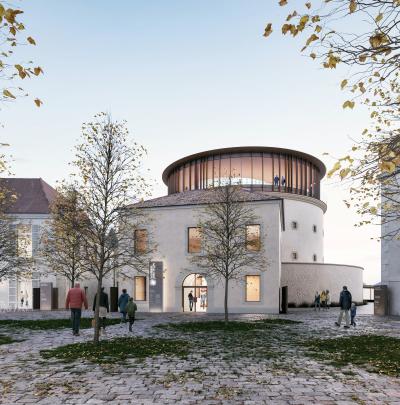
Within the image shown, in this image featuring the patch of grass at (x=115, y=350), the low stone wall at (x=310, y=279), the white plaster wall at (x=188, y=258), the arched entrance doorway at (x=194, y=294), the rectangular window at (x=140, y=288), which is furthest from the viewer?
the low stone wall at (x=310, y=279)

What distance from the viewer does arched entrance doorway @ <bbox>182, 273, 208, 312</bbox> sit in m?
33.7

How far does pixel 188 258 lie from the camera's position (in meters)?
33.3

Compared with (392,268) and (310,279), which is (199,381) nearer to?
(392,268)

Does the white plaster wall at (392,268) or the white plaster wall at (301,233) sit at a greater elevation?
the white plaster wall at (301,233)

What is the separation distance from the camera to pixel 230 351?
44.1 feet

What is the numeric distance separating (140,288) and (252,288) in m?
8.81

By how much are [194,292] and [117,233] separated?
1847 cm

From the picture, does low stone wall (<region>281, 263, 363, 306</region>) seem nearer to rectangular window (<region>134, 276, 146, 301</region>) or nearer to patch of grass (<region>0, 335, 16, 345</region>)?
rectangular window (<region>134, 276, 146, 301</region>)

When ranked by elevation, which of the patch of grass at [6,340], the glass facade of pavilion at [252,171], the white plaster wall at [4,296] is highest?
the glass facade of pavilion at [252,171]

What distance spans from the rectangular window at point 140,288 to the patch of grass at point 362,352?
20.2 m

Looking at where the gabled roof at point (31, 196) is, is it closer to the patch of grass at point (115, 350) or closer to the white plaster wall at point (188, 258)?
the white plaster wall at point (188, 258)

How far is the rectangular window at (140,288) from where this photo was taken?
34.5 metres

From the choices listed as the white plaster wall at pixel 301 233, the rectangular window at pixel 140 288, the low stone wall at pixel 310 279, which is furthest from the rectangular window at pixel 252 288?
the white plaster wall at pixel 301 233

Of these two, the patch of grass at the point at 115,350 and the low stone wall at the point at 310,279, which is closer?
the patch of grass at the point at 115,350
